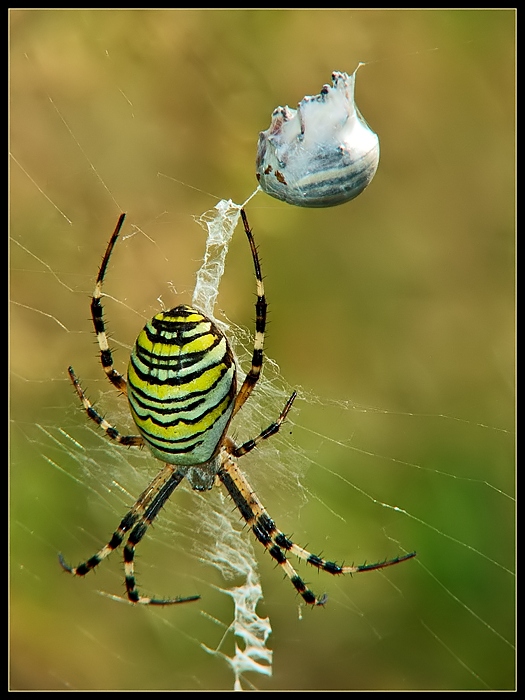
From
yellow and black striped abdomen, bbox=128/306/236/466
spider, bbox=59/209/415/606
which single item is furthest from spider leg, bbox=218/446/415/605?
yellow and black striped abdomen, bbox=128/306/236/466

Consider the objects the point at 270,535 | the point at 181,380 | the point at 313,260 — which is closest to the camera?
the point at 181,380

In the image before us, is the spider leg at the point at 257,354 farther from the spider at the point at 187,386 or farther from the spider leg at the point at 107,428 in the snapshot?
the spider leg at the point at 107,428

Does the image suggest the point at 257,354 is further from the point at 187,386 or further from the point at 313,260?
the point at 313,260

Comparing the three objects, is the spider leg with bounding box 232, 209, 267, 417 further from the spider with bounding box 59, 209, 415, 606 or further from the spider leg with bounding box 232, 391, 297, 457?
the spider leg with bounding box 232, 391, 297, 457

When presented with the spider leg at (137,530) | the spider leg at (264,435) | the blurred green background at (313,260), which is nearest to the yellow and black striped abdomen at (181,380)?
the spider leg at (264,435)

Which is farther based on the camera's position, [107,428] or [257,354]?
[107,428]

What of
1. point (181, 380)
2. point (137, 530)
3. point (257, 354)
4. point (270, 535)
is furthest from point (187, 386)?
point (137, 530)

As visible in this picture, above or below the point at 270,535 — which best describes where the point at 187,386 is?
above

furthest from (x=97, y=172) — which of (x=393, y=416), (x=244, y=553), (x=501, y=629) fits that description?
(x=501, y=629)
